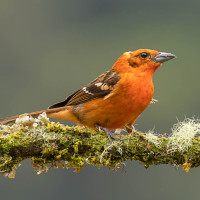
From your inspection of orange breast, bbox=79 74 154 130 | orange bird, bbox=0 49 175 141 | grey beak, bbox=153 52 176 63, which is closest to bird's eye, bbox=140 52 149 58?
orange bird, bbox=0 49 175 141

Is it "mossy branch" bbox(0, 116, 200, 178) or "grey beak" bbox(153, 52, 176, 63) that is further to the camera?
"grey beak" bbox(153, 52, 176, 63)

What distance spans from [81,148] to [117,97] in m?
1.18

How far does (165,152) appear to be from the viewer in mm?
4348

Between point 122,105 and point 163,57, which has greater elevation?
point 163,57

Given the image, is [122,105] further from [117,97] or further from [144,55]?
[144,55]

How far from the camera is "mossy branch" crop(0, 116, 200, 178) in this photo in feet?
13.6

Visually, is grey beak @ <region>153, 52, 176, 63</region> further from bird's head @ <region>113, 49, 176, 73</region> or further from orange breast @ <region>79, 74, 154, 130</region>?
orange breast @ <region>79, 74, 154, 130</region>

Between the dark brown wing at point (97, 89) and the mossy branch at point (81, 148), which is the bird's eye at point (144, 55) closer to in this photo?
the dark brown wing at point (97, 89)

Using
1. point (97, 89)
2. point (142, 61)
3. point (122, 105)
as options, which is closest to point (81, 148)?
point (122, 105)

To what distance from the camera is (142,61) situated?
5.59 metres

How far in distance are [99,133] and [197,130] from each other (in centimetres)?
110

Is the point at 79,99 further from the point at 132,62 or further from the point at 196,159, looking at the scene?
the point at 196,159

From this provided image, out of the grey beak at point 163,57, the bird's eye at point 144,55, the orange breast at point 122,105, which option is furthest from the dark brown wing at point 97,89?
the grey beak at point 163,57

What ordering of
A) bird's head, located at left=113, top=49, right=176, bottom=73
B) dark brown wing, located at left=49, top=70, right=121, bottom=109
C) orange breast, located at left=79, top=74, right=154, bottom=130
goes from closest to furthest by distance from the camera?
orange breast, located at left=79, top=74, right=154, bottom=130
dark brown wing, located at left=49, top=70, right=121, bottom=109
bird's head, located at left=113, top=49, right=176, bottom=73
